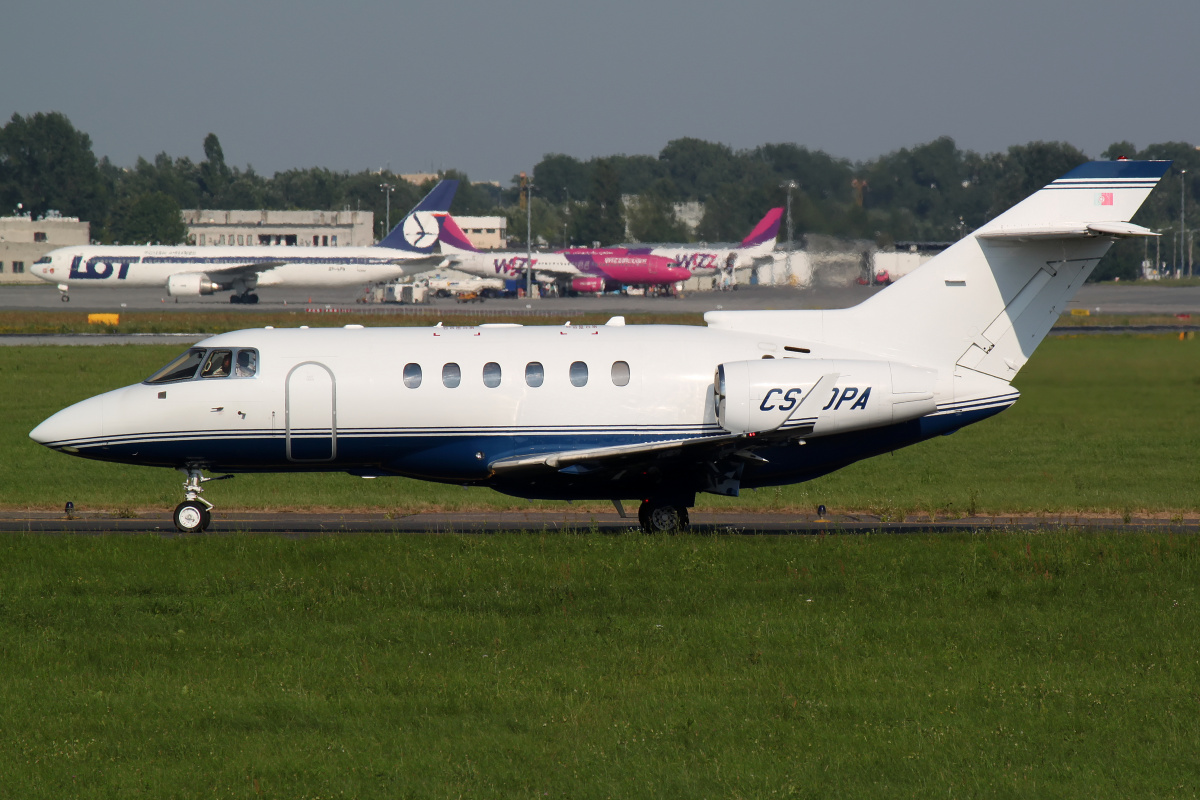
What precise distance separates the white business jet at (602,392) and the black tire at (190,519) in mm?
32

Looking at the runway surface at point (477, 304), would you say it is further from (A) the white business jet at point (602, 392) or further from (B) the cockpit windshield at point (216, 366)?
(B) the cockpit windshield at point (216, 366)

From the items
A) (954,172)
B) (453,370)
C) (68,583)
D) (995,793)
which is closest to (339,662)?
(68,583)

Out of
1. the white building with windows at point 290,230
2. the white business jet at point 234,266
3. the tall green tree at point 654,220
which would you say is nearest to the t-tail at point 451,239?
the white business jet at point 234,266

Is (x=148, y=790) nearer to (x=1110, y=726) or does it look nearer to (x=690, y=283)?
(x=1110, y=726)

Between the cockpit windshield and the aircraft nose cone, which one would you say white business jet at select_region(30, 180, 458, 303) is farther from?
the cockpit windshield

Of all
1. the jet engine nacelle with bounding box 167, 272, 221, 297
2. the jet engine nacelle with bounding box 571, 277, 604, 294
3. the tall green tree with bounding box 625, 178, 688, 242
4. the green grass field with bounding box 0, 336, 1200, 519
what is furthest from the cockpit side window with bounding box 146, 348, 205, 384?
the jet engine nacelle with bounding box 571, 277, 604, 294

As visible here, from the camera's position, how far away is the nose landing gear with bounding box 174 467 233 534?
19391 mm

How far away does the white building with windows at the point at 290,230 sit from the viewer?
547 feet

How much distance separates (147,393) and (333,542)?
4.87 metres

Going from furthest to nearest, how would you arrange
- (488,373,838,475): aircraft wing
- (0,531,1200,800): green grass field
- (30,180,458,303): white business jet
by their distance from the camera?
(30,180,458,303): white business jet < (488,373,838,475): aircraft wing < (0,531,1200,800): green grass field

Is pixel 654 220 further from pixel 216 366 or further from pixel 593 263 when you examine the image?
pixel 216 366

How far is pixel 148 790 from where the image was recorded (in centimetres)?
872

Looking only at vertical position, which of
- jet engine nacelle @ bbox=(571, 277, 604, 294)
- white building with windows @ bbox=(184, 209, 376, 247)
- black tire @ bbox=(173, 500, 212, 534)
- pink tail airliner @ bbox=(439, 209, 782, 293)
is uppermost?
white building with windows @ bbox=(184, 209, 376, 247)

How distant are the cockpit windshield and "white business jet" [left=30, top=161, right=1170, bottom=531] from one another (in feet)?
0.10
